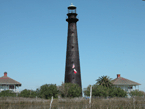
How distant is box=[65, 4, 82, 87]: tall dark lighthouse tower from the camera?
2010 inches

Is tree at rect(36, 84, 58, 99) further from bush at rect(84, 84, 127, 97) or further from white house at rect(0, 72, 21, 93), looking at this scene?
white house at rect(0, 72, 21, 93)

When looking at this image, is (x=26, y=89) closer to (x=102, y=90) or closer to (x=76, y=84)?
(x=76, y=84)

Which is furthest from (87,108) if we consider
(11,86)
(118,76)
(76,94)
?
(118,76)

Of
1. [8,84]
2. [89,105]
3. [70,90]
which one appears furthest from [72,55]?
[89,105]

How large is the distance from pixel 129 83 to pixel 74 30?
26808 mm

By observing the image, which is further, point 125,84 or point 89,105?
Result: point 125,84

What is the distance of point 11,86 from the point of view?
64125mm

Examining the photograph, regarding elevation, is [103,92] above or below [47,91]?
below

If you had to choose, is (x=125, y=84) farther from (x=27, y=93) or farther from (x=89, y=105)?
(x=89, y=105)

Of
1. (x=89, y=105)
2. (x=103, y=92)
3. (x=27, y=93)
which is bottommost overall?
A: (x=89, y=105)

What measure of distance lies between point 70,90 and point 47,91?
5773mm

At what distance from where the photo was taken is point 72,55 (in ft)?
170

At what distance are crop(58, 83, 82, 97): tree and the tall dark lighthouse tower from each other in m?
1.70

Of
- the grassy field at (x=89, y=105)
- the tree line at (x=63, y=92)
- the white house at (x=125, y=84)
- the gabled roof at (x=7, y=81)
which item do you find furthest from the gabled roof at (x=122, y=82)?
the grassy field at (x=89, y=105)
